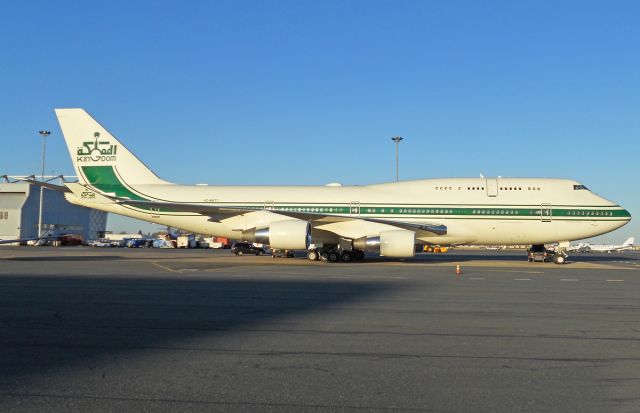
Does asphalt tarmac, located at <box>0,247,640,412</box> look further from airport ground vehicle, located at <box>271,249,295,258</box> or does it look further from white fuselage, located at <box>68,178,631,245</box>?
airport ground vehicle, located at <box>271,249,295,258</box>

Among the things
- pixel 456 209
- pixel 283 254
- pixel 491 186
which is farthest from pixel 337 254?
pixel 491 186

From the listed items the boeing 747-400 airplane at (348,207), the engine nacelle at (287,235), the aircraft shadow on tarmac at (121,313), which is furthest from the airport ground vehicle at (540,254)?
the aircraft shadow on tarmac at (121,313)

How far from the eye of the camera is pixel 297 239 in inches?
976

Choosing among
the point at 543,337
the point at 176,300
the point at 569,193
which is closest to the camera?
the point at 543,337

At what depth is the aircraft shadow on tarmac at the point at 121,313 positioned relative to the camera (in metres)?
6.04

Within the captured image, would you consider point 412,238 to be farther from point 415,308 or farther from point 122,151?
point 122,151

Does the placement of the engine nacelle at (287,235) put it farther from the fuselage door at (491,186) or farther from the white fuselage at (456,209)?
the fuselage door at (491,186)

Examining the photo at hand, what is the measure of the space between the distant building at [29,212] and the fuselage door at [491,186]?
184 feet

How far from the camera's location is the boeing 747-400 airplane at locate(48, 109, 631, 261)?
26.3 metres

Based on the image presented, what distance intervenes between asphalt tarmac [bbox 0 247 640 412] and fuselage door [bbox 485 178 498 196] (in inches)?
625

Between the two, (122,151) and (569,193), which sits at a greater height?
(122,151)

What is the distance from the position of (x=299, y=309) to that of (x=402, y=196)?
1924 cm

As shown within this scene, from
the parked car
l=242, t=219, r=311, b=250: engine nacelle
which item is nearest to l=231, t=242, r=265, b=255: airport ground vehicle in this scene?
l=242, t=219, r=311, b=250: engine nacelle

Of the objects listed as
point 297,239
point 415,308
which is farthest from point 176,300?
point 297,239
